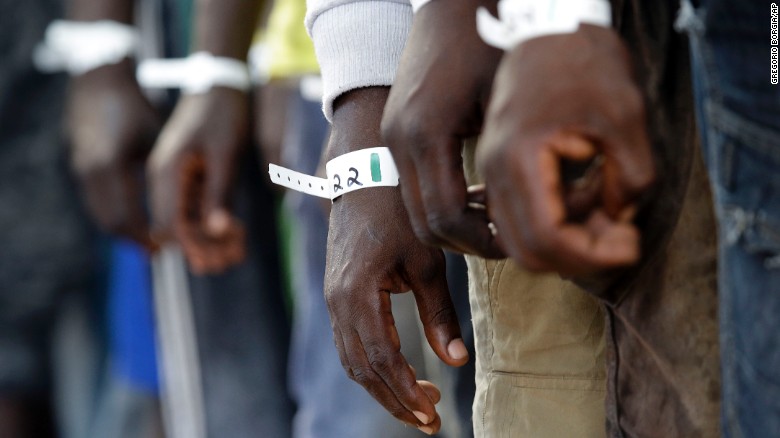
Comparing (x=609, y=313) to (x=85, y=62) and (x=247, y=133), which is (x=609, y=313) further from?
(x=85, y=62)

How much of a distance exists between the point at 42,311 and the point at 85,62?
0.85 m

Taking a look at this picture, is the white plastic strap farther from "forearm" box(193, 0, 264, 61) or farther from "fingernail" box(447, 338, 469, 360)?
"fingernail" box(447, 338, 469, 360)

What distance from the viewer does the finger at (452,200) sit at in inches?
40.9

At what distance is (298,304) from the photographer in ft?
9.09

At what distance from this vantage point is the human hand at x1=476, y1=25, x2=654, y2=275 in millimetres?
883

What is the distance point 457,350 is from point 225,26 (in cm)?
180

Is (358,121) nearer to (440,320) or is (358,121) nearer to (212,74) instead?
(440,320)

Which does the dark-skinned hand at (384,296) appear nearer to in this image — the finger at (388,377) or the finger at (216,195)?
the finger at (388,377)

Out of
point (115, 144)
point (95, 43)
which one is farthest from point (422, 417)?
point (95, 43)

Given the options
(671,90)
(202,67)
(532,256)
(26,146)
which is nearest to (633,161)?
(532,256)

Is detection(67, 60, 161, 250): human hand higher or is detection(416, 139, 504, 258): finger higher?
detection(416, 139, 504, 258): finger

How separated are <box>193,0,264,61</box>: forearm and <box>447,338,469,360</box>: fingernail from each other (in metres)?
1.76

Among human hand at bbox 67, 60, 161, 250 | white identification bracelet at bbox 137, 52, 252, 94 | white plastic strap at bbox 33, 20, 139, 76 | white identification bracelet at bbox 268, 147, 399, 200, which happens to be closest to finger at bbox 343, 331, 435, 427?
white identification bracelet at bbox 268, 147, 399, 200

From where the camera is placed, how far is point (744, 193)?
96cm
